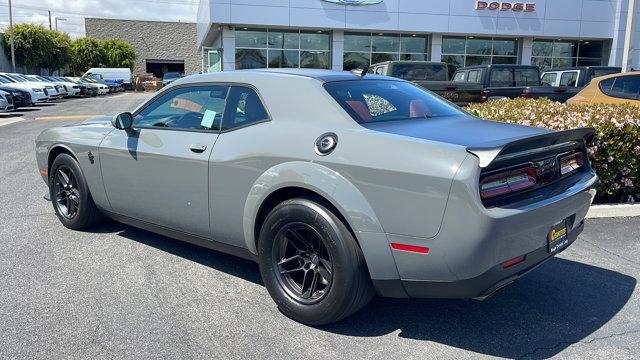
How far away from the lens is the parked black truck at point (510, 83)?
14066mm

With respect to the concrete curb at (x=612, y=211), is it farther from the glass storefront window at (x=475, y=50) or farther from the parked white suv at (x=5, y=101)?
the glass storefront window at (x=475, y=50)

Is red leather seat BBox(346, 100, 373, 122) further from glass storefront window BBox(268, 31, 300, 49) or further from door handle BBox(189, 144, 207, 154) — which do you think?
glass storefront window BBox(268, 31, 300, 49)

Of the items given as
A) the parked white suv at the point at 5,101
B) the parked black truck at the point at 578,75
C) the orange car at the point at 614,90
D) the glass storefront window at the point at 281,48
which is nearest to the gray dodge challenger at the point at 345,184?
the orange car at the point at 614,90

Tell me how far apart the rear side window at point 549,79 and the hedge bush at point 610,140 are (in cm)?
987

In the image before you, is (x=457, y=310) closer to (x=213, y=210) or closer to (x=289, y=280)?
(x=289, y=280)

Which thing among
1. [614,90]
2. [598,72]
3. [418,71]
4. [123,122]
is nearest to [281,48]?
[418,71]

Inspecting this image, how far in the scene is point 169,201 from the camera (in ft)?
14.2

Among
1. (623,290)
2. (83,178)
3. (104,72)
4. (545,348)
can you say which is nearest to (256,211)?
(545,348)

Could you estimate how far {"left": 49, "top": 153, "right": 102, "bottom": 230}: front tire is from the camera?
5277mm

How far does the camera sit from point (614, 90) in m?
10.0

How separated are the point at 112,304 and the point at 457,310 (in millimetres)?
2438

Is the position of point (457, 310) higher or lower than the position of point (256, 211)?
lower

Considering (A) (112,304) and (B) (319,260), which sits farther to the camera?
(A) (112,304)

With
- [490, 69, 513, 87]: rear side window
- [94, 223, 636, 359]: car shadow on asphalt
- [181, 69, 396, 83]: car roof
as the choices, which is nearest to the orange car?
[490, 69, 513, 87]: rear side window
